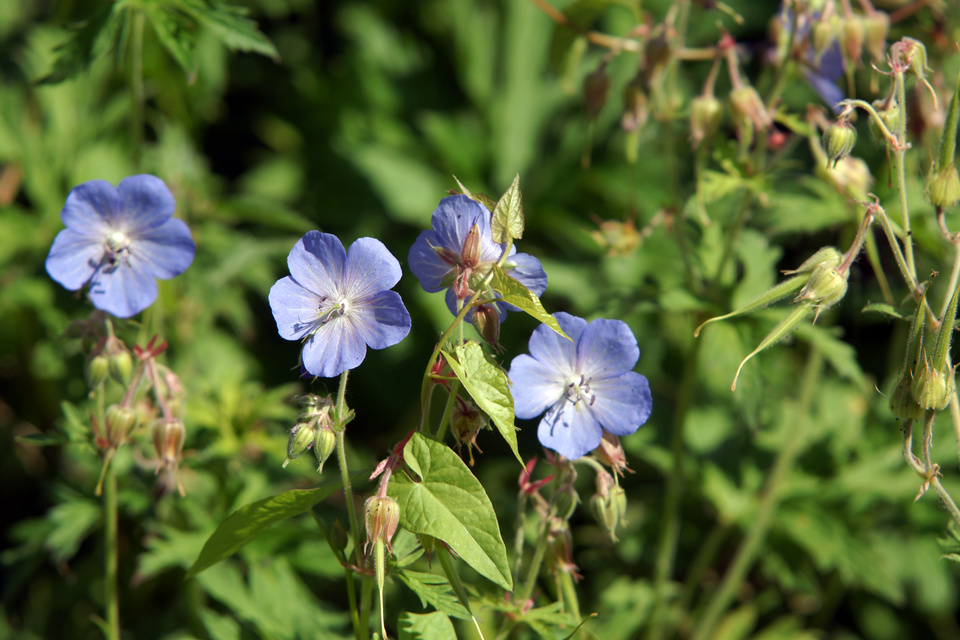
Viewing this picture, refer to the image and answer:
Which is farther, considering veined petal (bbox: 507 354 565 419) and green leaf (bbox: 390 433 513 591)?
veined petal (bbox: 507 354 565 419)

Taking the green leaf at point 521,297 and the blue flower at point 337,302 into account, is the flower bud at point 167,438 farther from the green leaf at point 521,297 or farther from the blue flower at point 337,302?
the green leaf at point 521,297

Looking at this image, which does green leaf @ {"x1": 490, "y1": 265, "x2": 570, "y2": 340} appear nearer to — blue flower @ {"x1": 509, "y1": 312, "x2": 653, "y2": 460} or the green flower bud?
blue flower @ {"x1": 509, "y1": 312, "x2": 653, "y2": 460}

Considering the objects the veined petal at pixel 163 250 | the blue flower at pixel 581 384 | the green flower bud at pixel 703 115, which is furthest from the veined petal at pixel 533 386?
the green flower bud at pixel 703 115

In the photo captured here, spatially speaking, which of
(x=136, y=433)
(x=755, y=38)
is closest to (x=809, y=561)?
(x=136, y=433)

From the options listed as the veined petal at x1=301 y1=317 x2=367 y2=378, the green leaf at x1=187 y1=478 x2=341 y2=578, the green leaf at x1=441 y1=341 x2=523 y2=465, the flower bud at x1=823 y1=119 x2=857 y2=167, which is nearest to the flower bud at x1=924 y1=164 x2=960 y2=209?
the flower bud at x1=823 y1=119 x2=857 y2=167

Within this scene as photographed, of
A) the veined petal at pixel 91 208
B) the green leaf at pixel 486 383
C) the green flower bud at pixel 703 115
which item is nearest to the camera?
the green leaf at pixel 486 383

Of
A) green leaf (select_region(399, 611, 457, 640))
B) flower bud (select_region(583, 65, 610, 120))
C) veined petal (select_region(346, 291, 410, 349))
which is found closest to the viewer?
veined petal (select_region(346, 291, 410, 349))

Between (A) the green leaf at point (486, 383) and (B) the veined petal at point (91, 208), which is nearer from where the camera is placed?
(A) the green leaf at point (486, 383)

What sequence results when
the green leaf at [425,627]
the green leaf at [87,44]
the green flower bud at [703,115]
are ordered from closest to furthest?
the green leaf at [425,627] → the green leaf at [87,44] → the green flower bud at [703,115]
